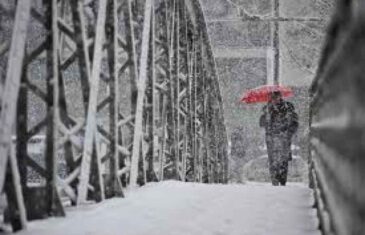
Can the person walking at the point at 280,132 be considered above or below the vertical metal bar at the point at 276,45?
below

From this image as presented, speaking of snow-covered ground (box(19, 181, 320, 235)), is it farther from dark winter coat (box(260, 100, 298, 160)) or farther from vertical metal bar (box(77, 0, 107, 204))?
dark winter coat (box(260, 100, 298, 160))

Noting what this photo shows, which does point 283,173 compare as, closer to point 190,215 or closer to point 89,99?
point 190,215

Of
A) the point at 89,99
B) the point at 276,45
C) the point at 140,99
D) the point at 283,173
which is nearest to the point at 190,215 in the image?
the point at 89,99

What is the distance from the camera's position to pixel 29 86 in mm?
4781

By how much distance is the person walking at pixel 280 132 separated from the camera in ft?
40.0

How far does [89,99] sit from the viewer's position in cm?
566

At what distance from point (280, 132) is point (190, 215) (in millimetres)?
7295

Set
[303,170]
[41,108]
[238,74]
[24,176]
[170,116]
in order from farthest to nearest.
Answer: [238,74]
[41,108]
[303,170]
[170,116]
[24,176]

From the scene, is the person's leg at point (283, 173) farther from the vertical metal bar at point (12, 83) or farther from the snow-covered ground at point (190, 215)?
the vertical metal bar at point (12, 83)

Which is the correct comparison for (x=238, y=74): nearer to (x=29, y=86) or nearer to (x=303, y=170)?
(x=303, y=170)

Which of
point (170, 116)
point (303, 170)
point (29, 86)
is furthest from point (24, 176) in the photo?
point (303, 170)

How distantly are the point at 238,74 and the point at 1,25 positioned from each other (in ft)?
90.4

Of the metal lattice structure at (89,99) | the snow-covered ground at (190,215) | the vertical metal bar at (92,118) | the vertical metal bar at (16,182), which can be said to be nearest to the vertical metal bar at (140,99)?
the metal lattice structure at (89,99)

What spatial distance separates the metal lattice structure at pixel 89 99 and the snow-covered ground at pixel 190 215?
0.27 meters
